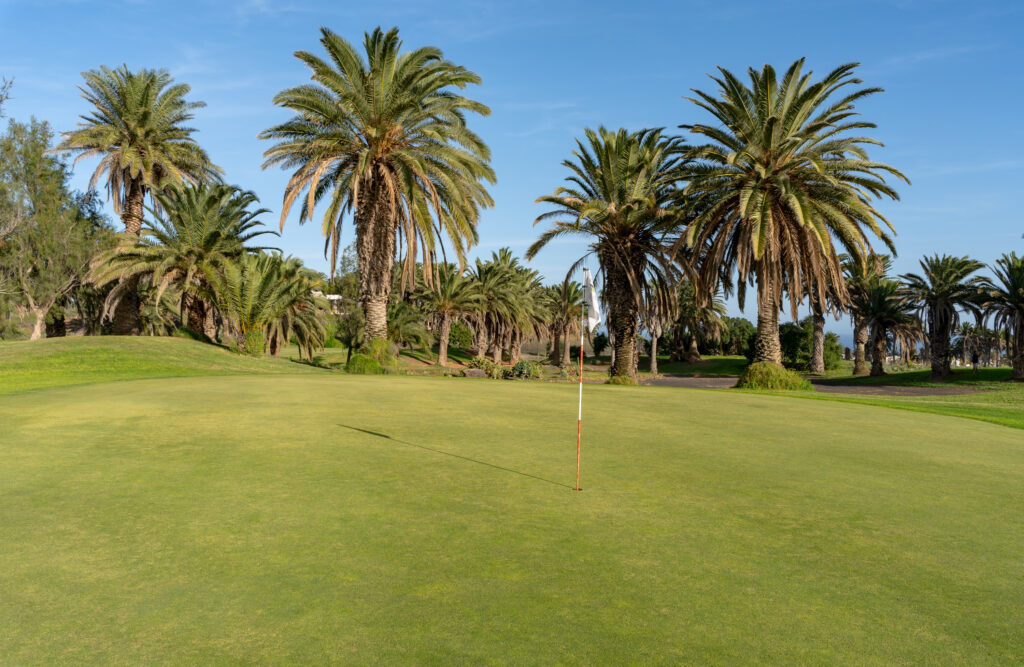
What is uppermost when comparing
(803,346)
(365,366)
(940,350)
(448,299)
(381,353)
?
(448,299)

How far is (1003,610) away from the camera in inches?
158

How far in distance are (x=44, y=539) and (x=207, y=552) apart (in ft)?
4.52

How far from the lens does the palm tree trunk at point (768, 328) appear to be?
30.9m

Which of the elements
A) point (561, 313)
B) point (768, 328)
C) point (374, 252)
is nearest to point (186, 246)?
point (374, 252)

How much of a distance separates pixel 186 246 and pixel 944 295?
55364 millimetres

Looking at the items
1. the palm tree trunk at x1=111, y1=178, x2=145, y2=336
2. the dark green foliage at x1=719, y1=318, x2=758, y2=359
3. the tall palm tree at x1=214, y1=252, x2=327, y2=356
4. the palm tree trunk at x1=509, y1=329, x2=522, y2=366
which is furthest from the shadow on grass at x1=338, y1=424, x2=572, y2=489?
the dark green foliage at x1=719, y1=318, x2=758, y2=359

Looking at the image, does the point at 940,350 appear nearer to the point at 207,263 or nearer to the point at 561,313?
the point at 561,313

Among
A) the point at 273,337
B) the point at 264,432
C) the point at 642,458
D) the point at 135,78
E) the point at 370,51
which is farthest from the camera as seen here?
the point at 273,337

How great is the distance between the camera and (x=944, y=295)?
5141cm

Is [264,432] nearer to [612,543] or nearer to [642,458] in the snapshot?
[642,458]

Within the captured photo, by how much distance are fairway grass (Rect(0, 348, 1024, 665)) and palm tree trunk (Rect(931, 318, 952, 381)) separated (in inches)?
1901

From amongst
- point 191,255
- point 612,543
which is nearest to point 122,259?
point 191,255

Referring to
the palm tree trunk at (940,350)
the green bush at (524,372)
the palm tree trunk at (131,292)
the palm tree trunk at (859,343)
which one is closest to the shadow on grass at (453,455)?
the green bush at (524,372)

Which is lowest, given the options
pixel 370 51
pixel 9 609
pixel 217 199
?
pixel 9 609
